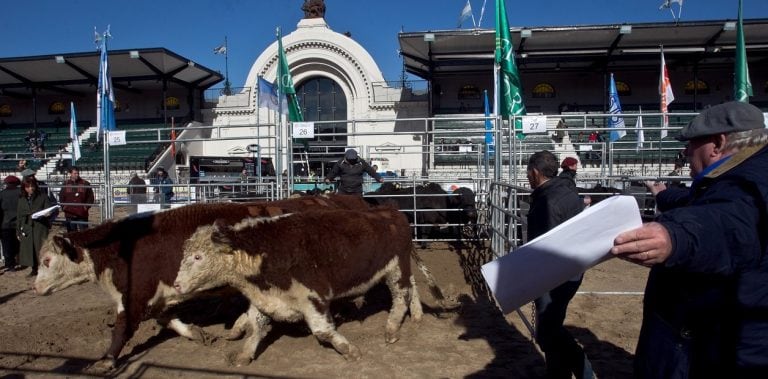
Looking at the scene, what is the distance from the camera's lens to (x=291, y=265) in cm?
448

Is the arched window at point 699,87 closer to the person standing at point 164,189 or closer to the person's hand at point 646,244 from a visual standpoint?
the person standing at point 164,189

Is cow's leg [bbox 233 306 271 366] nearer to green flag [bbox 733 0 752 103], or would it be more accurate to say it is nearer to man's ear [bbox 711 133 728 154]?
man's ear [bbox 711 133 728 154]

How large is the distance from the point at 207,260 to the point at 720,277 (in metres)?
3.82

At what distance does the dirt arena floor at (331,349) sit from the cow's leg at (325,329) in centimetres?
11

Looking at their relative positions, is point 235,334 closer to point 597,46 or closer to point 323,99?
point 597,46

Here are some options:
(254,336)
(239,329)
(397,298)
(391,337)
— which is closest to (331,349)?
(391,337)

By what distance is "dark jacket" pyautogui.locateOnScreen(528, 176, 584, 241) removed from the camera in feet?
11.3

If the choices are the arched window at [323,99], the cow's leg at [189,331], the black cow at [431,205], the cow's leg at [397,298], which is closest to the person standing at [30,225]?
the cow's leg at [189,331]

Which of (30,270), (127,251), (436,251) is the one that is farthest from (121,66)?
(127,251)

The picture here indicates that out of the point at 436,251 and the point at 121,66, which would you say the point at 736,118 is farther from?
the point at 121,66

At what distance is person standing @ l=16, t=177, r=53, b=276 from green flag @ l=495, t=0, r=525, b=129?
7981 millimetres

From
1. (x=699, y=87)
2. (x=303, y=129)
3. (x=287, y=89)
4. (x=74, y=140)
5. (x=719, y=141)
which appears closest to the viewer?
(x=719, y=141)

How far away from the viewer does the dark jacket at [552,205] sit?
3430 millimetres

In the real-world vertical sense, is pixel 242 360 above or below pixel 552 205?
below
